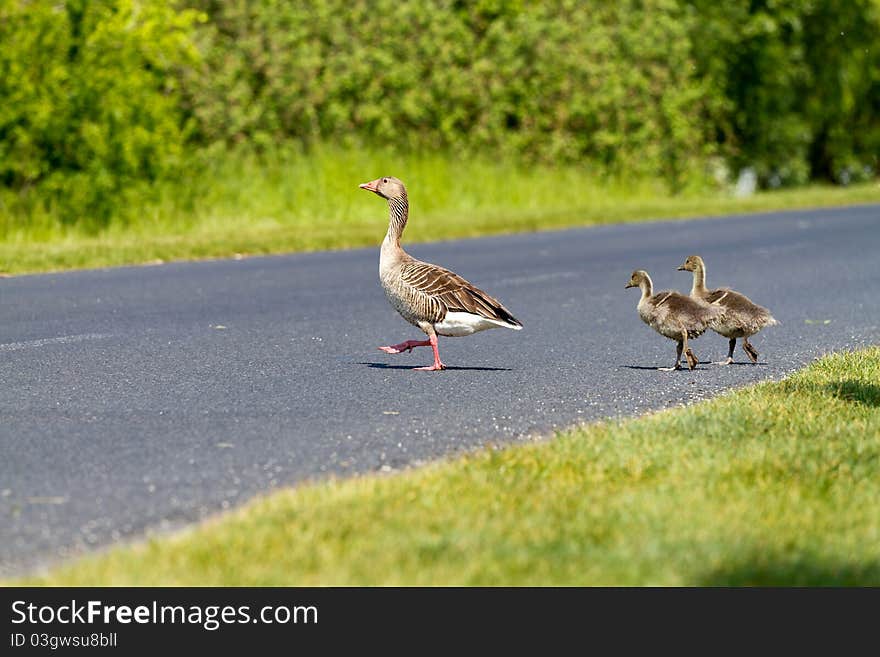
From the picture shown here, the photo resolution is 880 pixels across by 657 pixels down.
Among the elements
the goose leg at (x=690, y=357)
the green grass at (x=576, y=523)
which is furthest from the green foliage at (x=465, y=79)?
the green grass at (x=576, y=523)

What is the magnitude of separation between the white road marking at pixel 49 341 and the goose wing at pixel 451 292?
3110mm

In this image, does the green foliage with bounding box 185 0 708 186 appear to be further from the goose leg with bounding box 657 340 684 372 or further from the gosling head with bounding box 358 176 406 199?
the goose leg with bounding box 657 340 684 372

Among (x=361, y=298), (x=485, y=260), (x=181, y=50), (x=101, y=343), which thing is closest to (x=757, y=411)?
(x=101, y=343)

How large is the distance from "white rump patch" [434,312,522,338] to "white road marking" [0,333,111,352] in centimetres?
321

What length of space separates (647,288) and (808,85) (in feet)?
101

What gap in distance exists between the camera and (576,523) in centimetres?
612

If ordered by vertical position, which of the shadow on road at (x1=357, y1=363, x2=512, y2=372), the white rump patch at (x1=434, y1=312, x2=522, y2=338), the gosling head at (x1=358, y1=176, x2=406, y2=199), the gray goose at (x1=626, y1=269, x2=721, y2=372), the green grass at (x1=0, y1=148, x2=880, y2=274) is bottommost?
the green grass at (x1=0, y1=148, x2=880, y2=274)

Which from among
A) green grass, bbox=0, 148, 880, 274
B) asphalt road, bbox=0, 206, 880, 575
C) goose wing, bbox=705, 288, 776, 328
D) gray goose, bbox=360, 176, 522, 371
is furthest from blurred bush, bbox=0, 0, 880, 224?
goose wing, bbox=705, 288, 776, 328

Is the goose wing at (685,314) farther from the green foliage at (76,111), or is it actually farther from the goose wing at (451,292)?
the green foliage at (76,111)

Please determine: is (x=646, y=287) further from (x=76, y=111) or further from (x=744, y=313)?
(x=76, y=111)

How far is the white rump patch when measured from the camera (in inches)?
392

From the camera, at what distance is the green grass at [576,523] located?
5.46 metres

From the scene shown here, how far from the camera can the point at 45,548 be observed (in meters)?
5.89

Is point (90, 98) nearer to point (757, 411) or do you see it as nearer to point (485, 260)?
point (485, 260)
